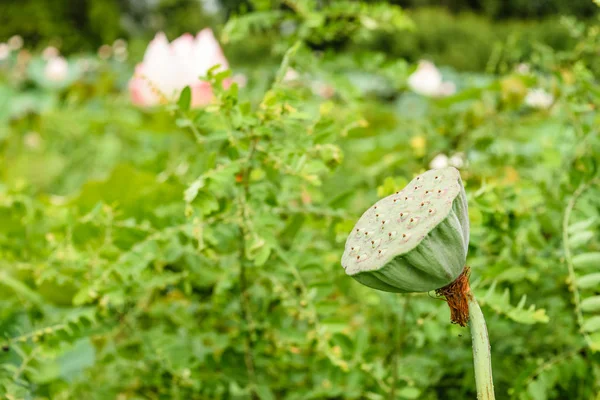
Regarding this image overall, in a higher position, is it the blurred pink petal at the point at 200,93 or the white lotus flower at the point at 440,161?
the blurred pink petal at the point at 200,93

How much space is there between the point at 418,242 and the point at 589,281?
32 centimetres

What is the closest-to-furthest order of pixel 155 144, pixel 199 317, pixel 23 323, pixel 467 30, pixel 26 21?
pixel 23 323 < pixel 199 317 < pixel 155 144 < pixel 467 30 < pixel 26 21

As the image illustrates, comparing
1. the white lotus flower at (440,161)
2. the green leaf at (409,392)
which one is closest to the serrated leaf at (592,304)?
the green leaf at (409,392)

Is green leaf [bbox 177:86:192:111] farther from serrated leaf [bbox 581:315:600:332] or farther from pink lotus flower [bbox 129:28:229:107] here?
pink lotus flower [bbox 129:28:229:107]

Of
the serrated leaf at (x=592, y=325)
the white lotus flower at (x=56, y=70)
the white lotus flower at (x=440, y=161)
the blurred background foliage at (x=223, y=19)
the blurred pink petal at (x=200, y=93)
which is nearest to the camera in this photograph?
the serrated leaf at (x=592, y=325)

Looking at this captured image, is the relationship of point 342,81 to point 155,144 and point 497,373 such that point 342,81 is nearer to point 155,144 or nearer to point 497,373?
point 497,373

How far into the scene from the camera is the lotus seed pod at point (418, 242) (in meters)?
0.37

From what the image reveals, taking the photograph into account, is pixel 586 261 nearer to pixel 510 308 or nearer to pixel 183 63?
pixel 510 308

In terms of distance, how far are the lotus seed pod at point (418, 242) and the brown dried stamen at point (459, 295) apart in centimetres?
1

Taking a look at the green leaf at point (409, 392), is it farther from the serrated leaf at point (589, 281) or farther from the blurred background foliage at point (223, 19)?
the blurred background foliage at point (223, 19)

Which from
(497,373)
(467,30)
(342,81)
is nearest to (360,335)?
(497,373)

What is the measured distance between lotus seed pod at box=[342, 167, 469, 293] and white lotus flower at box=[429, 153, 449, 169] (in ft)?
2.29

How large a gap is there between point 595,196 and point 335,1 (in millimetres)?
485

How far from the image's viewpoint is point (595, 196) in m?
0.75
